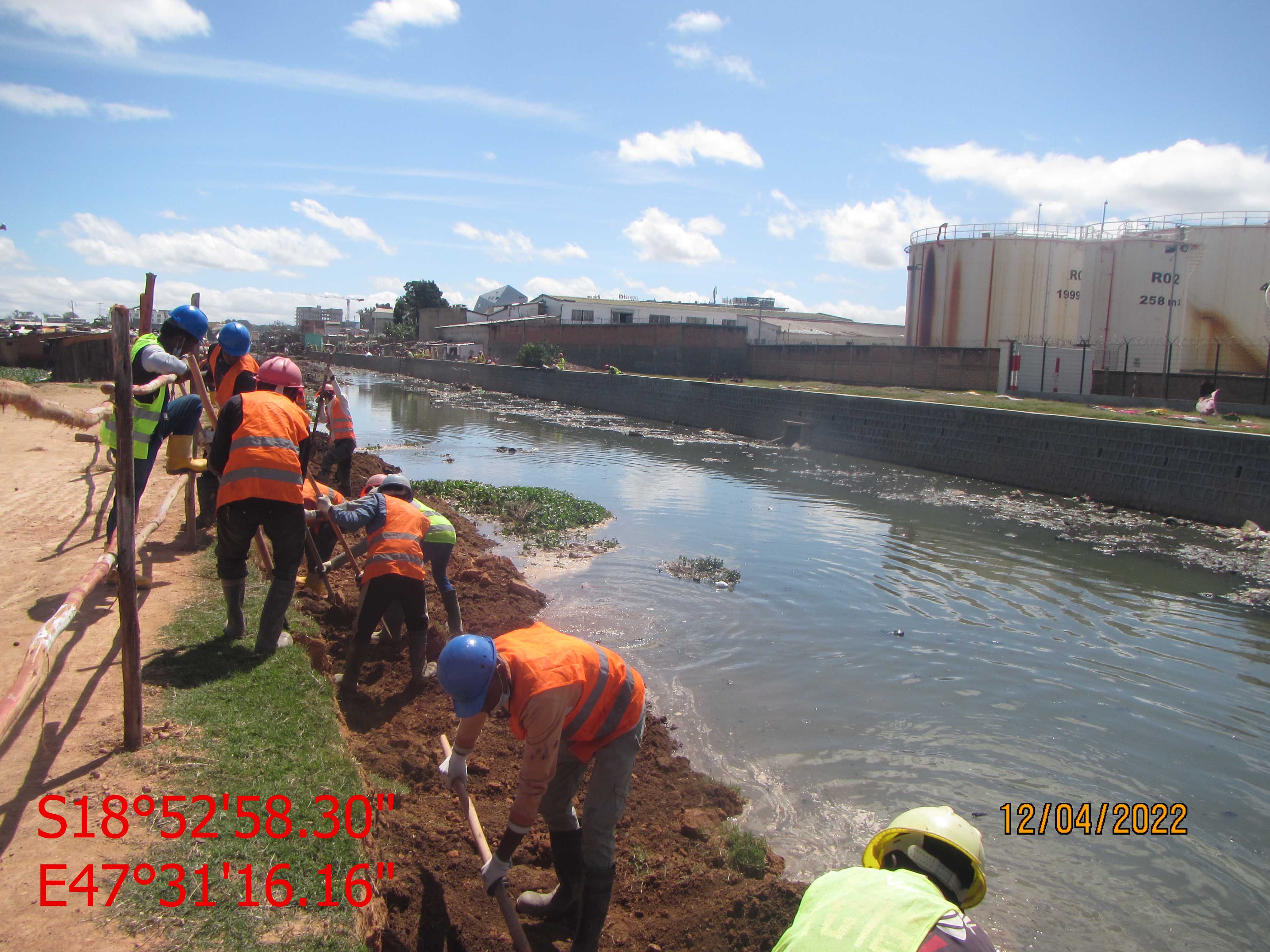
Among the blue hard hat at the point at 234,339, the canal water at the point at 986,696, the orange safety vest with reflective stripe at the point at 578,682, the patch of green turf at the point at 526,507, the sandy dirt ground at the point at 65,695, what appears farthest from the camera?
the patch of green turf at the point at 526,507

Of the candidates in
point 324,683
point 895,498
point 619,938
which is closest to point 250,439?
point 324,683

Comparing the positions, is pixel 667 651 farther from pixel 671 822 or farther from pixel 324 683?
pixel 324 683

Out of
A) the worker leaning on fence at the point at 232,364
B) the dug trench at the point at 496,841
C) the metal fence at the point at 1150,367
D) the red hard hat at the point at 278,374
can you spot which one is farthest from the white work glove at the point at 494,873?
the metal fence at the point at 1150,367

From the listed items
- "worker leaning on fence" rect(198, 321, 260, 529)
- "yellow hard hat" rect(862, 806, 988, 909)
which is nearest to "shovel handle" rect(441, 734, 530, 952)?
"yellow hard hat" rect(862, 806, 988, 909)

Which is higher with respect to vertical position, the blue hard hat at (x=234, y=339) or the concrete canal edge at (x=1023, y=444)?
the blue hard hat at (x=234, y=339)

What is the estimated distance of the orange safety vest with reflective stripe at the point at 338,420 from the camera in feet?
37.0

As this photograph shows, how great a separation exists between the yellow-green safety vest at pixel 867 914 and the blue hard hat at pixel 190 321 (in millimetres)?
5664

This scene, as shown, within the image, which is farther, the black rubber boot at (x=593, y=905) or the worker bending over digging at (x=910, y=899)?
the black rubber boot at (x=593, y=905)

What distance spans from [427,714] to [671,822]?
187cm

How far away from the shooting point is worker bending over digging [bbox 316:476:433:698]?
545cm

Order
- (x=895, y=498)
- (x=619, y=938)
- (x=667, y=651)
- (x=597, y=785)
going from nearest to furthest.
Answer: (x=597, y=785) < (x=619, y=938) < (x=667, y=651) < (x=895, y=498)

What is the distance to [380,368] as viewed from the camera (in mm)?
68062

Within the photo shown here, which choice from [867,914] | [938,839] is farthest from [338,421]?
[867,914]

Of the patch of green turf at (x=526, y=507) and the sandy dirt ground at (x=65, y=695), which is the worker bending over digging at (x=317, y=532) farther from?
the patch of green turf at (x=526, y=507)
